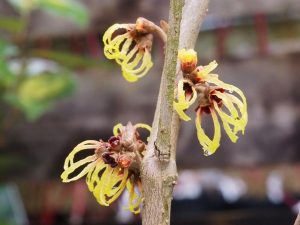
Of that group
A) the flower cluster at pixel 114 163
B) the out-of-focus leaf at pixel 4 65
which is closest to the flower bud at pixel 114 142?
the flower cluster at pixel 114 163

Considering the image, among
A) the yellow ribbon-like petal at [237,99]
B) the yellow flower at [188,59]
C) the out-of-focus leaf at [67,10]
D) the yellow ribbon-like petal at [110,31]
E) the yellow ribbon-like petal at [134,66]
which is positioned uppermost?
the out-of-focus leaf at [67,10]

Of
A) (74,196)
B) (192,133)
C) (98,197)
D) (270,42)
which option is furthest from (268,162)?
(98,197)

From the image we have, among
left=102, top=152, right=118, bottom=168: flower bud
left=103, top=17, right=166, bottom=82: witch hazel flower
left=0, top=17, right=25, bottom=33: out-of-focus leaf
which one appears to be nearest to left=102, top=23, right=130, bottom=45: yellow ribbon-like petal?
left=103, top=17, right=166, bottom=82: witch hazel flower

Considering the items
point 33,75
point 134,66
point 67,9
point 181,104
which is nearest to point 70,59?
point 33,75

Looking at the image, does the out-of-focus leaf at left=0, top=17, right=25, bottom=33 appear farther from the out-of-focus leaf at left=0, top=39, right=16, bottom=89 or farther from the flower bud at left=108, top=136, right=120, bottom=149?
the flower bud at left=108, top=136, right=120, bottom=149

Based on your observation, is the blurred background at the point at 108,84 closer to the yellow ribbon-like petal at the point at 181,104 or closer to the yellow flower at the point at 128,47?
the yellow flower at the point at 128,47

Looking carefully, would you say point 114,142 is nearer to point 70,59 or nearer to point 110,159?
point 110,159

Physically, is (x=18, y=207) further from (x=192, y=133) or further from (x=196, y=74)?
(x=196, y=74)
